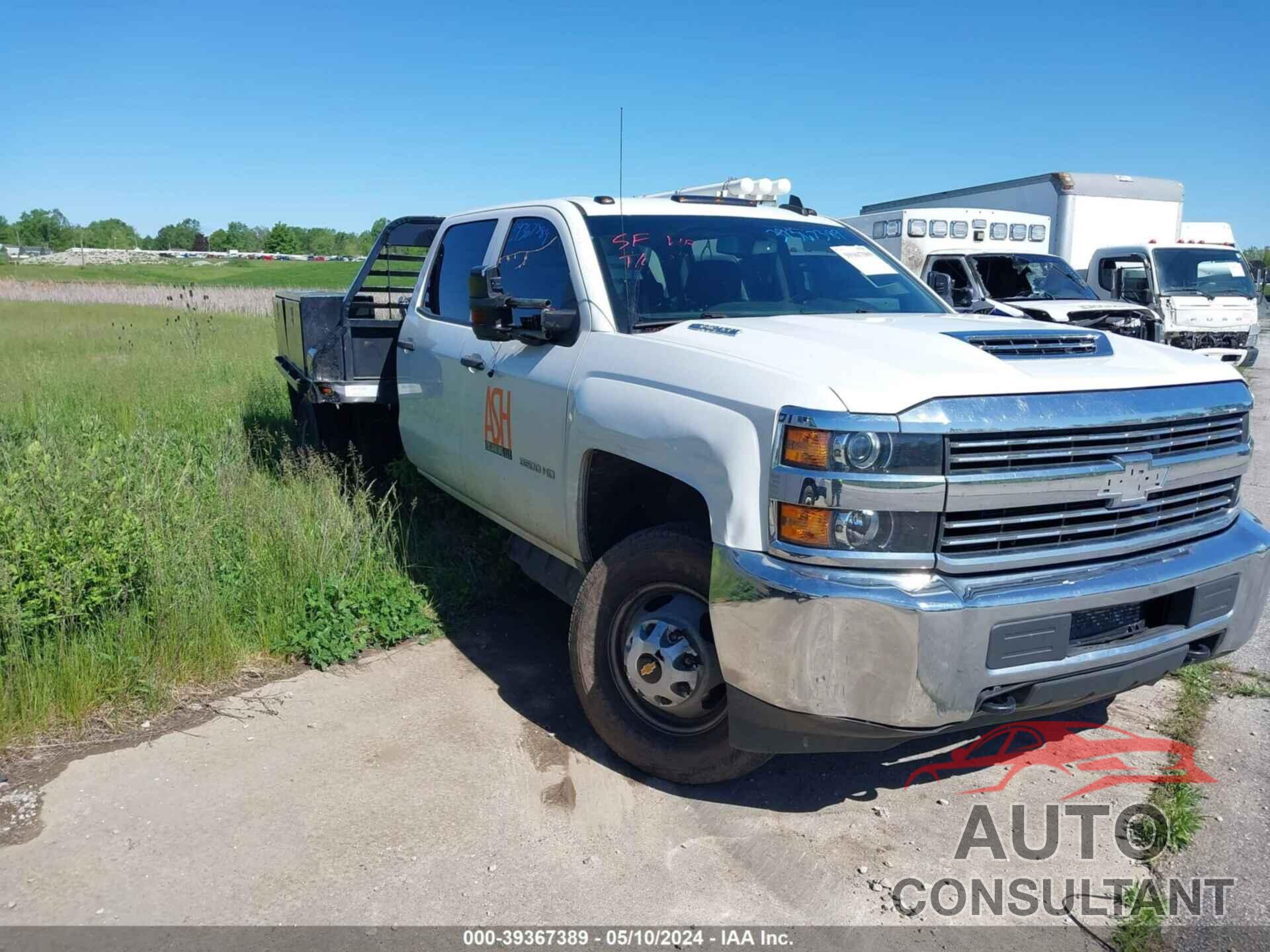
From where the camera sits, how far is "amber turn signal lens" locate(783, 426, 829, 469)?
2807mm

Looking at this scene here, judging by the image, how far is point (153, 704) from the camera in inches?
164

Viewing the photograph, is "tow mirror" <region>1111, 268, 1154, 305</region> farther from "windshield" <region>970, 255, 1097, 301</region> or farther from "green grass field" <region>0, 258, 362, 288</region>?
"green grass field" <region>0, 258, 362, 288</region>

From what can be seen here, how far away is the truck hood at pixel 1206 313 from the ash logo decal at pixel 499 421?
12596mm

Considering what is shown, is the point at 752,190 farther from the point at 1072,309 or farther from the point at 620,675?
the point at 1072,309

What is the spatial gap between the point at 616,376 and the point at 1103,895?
237cm

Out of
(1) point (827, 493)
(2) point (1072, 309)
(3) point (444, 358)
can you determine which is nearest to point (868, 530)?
(1) point (827, 493)

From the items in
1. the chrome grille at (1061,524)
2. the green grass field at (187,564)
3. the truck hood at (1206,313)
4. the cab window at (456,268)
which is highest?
the cab window at (456,268)

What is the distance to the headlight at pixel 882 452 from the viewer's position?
9.12 feet

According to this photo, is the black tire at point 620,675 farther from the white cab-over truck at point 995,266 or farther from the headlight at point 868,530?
the white cab-over truck at point 995,266

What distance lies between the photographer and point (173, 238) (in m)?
134

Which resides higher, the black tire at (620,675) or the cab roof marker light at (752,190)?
the cab roof marker light at (752,190)

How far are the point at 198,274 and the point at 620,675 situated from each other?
66385 mm

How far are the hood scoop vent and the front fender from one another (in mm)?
882

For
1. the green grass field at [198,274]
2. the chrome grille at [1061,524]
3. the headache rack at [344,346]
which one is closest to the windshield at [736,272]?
the chrome grille at [1061,524]
